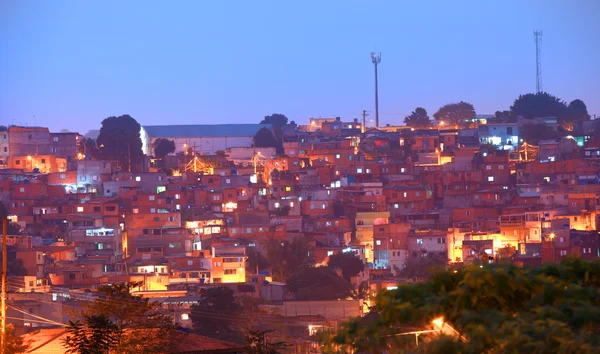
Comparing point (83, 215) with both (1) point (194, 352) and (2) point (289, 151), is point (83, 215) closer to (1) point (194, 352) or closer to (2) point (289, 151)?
(2) point (289, 151)

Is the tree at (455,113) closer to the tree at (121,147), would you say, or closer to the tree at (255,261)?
the tree at (121,147)

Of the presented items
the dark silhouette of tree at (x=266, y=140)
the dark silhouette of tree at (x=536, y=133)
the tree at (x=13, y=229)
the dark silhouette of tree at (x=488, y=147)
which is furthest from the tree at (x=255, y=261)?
the dark silhouette of tree at (x=536, y=133)

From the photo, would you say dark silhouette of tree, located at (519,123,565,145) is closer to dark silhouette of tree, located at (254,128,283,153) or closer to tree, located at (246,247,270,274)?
dark silhouette of tree, located at (254,128,283,153)

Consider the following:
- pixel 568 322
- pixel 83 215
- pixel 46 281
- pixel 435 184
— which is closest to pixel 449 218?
pixel 435 184

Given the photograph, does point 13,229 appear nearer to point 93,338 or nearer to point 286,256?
point 286,256

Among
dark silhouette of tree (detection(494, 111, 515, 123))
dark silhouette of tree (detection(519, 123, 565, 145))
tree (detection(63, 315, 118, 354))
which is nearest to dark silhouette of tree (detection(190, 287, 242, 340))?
tree (detection(63, 315, 118, 354))
